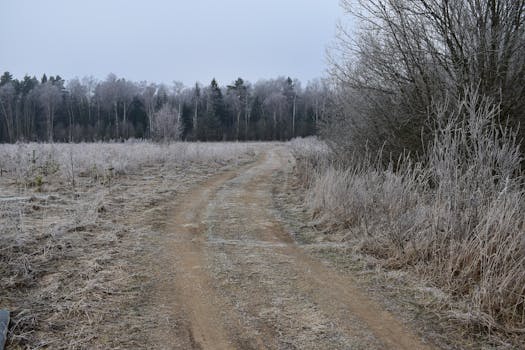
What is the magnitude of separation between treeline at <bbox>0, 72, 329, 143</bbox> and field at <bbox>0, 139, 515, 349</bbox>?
4878cm

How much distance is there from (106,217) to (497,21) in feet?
25.5

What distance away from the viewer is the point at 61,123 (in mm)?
63406

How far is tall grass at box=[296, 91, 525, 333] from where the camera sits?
11.6ft

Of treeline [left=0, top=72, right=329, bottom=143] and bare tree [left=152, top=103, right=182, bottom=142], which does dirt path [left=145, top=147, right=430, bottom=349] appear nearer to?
bare tree [left=152, top=103, right=182, bottom=142]

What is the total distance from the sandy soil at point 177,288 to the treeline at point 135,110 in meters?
49.6

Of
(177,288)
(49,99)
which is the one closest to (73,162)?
(177,288)

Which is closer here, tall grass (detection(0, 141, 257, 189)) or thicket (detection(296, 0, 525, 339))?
thicket (detection(296, 0, 525, 339))

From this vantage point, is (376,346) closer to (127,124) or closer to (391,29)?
(391,29)

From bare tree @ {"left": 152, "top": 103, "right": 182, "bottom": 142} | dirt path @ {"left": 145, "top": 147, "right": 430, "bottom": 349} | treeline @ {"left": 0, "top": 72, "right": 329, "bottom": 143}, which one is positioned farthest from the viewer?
treeline @ {"left": 0, "top": 72, "right": 329, "bottom": 143}

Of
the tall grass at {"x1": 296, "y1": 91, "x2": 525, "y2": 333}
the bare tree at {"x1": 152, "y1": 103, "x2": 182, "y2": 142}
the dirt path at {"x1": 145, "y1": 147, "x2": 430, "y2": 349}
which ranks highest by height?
the bare tree at {"x1": 152, "y1": 103, "x2": 182, "y2": 142}

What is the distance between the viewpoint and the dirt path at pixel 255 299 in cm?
325

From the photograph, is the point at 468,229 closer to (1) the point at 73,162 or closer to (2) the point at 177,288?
(2) the point at 177,288

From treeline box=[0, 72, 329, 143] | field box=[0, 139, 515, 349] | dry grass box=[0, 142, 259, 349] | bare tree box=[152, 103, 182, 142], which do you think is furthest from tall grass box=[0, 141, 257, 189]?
treeline box=[0, 72, 329, 143]

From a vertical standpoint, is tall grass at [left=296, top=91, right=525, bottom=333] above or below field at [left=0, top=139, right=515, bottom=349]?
above
